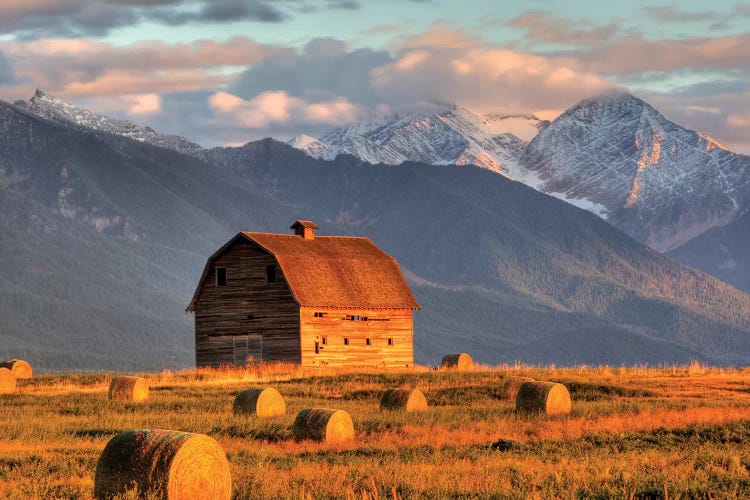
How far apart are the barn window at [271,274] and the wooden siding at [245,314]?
236 mm

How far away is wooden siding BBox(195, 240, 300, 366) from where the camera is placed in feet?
257

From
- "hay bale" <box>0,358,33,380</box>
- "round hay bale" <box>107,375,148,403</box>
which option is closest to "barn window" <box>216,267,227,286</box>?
"hay bale" <box>0,358,33,380</box>

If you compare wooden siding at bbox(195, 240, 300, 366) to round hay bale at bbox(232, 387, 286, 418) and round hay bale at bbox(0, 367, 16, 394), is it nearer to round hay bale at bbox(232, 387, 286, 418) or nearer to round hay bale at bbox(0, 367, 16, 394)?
round hay bale at bbox(0, 367, 16, 394)

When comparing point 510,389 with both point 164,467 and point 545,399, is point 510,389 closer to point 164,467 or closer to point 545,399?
point 545,399

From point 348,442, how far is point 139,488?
11.1 metres

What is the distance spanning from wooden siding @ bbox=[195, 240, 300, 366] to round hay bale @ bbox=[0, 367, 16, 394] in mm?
23654

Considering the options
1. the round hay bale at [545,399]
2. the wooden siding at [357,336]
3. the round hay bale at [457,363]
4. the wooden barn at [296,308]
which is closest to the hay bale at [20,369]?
the wooden barn at [296,308]

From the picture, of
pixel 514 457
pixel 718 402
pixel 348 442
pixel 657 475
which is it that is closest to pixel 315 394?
pixel 718 402

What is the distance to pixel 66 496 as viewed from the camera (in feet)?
83.7

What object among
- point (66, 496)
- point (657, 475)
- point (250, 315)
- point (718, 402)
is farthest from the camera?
point (250, 315)

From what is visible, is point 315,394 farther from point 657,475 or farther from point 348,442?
point 657,475

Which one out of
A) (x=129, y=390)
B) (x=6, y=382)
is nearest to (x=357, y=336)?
(x=6, y=382)

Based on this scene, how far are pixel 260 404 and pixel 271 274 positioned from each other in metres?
38.1

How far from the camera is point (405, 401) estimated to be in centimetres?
4347
